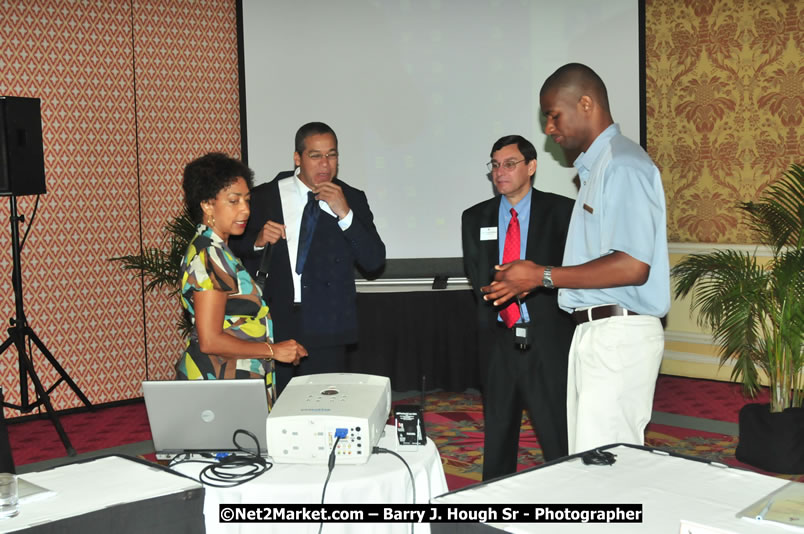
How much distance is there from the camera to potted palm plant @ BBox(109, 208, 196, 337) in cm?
568

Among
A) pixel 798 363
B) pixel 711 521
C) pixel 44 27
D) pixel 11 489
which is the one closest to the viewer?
pixel 711 521

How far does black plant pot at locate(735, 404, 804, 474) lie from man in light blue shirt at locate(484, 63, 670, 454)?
1963 mm

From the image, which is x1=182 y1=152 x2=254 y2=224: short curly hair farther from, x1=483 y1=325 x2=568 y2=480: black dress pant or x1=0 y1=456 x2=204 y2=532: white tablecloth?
x1=483 y1=325 x2=568 y2=480: black dress pant

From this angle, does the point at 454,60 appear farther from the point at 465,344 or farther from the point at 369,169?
the point at 465,344

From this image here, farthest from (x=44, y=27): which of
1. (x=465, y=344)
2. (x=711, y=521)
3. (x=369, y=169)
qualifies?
(x=711, y=521)

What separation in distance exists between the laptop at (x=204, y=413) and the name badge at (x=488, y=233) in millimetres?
1763

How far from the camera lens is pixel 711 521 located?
158 cm

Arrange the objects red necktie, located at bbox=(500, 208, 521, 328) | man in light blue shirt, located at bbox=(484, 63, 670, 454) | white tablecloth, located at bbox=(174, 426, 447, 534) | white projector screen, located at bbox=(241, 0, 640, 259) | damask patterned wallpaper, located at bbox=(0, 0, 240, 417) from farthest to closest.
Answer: white projector screen, located at bbox=(241, 0, 640, 259) → damask patterned wallpaper, located at bbox=(0, 0, 240, 417) → red necktie, located at bbox=(500, 208, 521, 328) → man in light blue shirt, located at bbox=(484, 63, 670, 454) → white tablecloth, located at bbox=(174, 426, 447, 534)

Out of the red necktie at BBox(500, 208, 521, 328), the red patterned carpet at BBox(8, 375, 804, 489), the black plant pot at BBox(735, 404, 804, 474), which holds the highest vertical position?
the red necktie at BBox(500, 208, 521, 328)

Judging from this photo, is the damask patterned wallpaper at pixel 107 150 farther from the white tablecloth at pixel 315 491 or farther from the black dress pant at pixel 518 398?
the white tablecloth at pixel 315 491

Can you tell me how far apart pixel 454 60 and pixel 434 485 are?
4222 mm

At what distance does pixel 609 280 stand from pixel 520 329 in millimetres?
1092

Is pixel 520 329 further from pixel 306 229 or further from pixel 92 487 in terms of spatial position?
pixel 92 487

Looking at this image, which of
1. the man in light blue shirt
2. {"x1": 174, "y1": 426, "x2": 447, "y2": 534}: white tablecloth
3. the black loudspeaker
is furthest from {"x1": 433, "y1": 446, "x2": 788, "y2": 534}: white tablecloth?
the black loudspeaker
